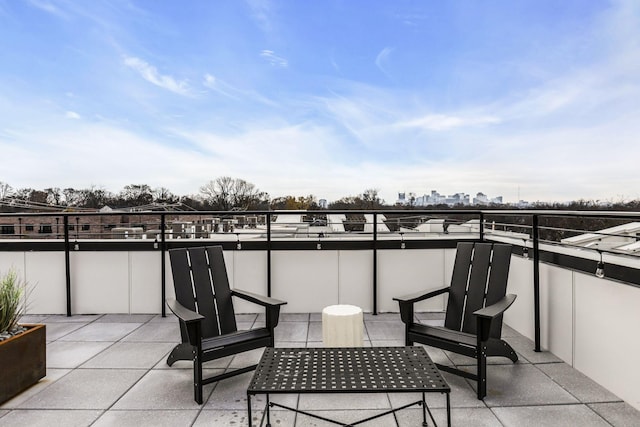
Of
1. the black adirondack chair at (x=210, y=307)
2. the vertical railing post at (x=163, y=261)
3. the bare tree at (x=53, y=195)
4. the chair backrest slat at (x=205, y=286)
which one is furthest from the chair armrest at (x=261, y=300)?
the bare tree at (x=53, y=195)

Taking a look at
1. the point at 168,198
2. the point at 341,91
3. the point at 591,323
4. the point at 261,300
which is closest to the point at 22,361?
the point at 261,300

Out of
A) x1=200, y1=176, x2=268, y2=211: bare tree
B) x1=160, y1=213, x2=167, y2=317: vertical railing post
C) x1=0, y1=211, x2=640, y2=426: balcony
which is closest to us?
x1=0, y1=211, x2=640, y2=426: balcony

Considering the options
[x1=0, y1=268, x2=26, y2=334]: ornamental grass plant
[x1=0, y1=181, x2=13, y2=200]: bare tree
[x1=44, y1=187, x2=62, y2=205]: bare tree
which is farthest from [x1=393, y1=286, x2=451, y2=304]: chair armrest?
[x1=44, y1=187, x2=62, y2=205]: bare tree

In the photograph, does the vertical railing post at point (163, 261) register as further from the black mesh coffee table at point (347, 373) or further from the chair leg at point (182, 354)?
the black mesh coffee table at point (347, 373)

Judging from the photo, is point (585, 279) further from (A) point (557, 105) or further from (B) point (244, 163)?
(B) point (244, 163)

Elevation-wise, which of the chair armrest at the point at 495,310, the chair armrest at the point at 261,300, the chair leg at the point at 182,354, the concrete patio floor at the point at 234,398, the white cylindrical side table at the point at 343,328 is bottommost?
the concrete patio floor at the point at 234,398

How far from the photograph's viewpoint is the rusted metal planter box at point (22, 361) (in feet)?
7.53

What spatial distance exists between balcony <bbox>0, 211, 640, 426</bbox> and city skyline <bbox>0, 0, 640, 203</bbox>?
360 cm

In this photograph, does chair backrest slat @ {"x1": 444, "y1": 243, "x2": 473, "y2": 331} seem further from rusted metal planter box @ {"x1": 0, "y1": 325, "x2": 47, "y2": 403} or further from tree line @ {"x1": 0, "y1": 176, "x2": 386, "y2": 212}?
tree line @ {"x1": 0, "y1": 176, "x2": 386, "y2": 212}

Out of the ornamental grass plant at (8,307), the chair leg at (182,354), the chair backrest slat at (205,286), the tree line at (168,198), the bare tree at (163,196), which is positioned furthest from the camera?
the bare tree at (163,196)

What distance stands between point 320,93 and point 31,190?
577 inches

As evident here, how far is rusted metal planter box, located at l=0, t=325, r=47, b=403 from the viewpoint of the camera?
229 centimetres

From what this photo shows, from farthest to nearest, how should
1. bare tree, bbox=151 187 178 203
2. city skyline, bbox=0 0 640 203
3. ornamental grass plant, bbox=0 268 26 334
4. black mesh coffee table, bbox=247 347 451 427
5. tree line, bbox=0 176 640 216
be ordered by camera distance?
1. bare tree, bbox=151 187 178 203
2. tree line, bbox=0 176 640 216
3. city skyline, bbox=0 0 640 203
4. ornamental grass plant, bbox=0 268 26 334
5. black mesh coffee table, bbox=247 347 451 427

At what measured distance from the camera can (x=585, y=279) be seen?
2.64m
